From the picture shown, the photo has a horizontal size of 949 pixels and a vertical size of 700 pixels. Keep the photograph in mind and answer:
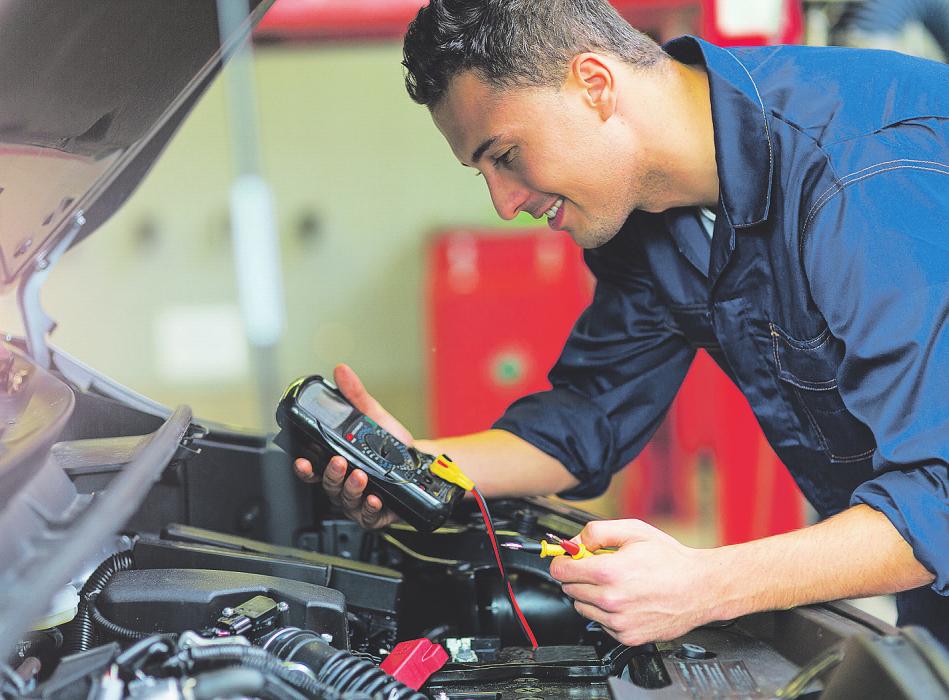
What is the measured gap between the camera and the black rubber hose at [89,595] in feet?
2.94

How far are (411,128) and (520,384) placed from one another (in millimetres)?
1114

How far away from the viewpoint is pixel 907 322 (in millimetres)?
912

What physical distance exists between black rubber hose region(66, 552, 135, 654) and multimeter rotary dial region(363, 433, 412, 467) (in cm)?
30

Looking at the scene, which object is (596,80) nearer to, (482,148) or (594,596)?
(482,148)

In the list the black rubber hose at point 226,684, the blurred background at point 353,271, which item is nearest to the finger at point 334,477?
the black rubber hose at point 226,684

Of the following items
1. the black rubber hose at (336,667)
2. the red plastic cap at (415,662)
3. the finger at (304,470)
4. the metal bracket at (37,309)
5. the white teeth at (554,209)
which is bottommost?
the red plastic cap at (415,662)

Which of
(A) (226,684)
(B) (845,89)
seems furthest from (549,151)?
(A) (226,684)

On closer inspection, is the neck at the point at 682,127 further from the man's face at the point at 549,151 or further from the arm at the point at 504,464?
the arm at the point at 504,464

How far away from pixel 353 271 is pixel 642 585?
2831 millimetres

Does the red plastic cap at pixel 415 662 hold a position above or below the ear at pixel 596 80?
below

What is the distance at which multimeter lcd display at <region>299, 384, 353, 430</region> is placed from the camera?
45.5 inches

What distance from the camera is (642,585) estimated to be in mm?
918

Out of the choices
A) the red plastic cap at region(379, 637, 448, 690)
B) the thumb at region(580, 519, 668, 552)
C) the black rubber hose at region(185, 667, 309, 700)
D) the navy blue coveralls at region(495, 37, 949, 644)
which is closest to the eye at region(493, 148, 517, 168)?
the navy blue coveralls at region(495, 37, 949, 644)

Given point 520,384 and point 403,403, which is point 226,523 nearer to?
point 520,384
